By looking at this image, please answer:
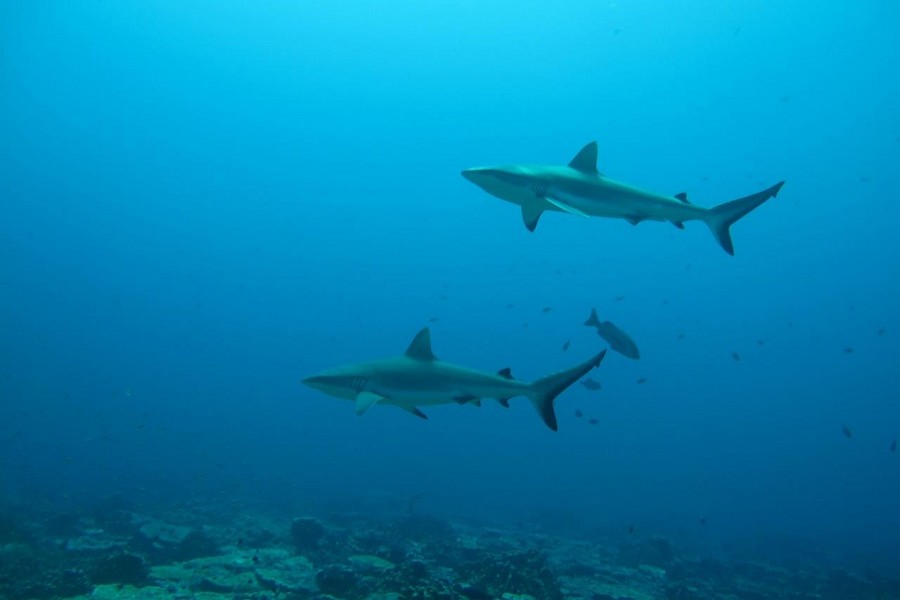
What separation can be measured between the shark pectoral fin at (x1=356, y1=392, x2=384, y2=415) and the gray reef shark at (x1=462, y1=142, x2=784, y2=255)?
118 inches

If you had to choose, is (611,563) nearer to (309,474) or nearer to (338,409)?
(309,474)

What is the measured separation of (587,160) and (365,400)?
4.31 meters

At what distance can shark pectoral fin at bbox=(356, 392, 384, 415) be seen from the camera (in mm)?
6889

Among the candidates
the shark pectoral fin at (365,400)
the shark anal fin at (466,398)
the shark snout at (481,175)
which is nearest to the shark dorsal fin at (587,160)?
the shark snout at (481,175)

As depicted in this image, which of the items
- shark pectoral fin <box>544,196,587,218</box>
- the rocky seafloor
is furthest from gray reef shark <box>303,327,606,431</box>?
the rocky seafloor

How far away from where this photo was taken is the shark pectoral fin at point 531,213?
7.31 m

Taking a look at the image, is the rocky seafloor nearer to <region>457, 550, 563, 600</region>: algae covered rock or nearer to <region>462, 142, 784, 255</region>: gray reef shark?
<region>457, 550, 563, 600</region>: algae covered rock

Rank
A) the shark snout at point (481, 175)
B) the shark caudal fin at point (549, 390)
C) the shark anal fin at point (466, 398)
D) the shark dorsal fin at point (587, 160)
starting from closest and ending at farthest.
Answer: the shark snout at point (481, 175)
the shark caudal fin at point (549, 390)
the shark anal fin at point (466, 398)
the shark dorsal fin at point (587, 160)

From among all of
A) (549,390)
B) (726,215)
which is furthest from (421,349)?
(726,215)

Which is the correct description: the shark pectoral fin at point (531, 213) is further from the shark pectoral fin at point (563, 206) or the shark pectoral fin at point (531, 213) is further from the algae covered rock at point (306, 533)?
the algae covered rock at point (306, 533)

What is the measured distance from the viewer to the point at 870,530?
235 ft

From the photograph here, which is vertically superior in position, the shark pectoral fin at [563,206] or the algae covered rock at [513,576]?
the shark pectoral fin at [563,206]

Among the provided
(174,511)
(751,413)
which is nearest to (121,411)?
(174,511)

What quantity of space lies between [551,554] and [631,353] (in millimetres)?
9634
